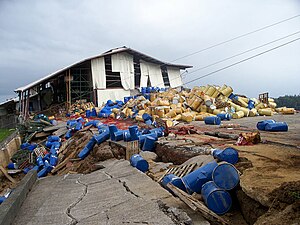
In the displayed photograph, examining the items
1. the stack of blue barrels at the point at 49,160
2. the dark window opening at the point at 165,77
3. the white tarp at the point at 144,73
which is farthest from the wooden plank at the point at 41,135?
the dark window opening at the point at 165,77

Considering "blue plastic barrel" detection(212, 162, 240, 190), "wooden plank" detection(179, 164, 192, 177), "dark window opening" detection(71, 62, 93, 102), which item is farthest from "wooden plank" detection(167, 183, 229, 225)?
"dark window opening" detection(71, 62, 93, 102)

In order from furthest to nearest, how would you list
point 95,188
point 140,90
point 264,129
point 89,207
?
point 140,90 < point 264,129 < point 95,188 < point 89,207

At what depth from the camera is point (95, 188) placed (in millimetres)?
4898

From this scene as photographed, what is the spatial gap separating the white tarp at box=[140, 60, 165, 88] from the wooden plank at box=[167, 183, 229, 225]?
68.7 feet

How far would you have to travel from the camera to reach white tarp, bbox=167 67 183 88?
2708cm

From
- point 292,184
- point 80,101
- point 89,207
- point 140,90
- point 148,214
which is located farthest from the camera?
point 140,90

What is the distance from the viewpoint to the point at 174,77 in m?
27.7

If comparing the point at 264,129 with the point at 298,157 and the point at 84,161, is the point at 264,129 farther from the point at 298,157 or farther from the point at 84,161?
the point at 84,161

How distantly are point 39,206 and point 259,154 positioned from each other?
13.2 feet

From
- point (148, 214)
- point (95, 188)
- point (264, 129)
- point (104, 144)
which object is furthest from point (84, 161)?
point (264, 129)

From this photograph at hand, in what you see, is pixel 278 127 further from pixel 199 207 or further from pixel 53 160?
pixel 53 160

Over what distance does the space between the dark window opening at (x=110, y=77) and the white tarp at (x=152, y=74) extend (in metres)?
2.39

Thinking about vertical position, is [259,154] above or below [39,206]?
above

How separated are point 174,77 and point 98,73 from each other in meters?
9.55
